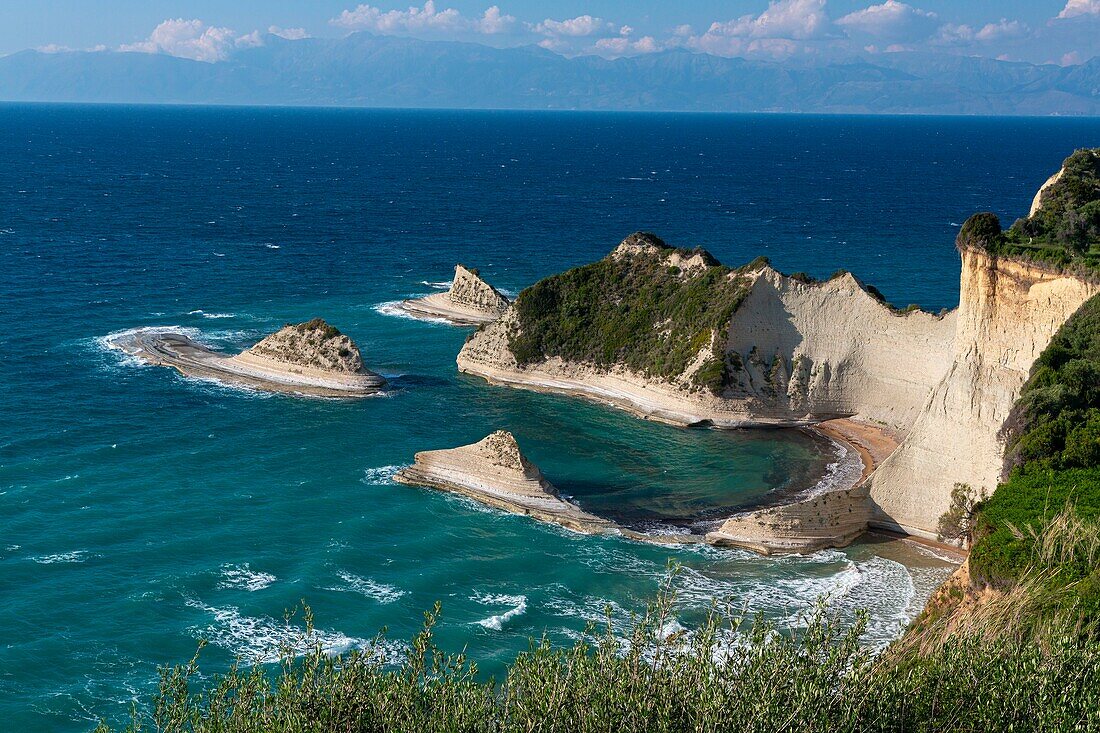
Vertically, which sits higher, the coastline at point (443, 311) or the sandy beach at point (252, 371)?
the coastline at point (443, 311)

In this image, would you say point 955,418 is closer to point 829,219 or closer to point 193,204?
point 829,219

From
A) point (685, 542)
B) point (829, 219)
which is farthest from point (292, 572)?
point (829, 219)

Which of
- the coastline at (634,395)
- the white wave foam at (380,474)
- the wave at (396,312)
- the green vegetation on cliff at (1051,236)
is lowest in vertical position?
the white wave foam at (380,474)

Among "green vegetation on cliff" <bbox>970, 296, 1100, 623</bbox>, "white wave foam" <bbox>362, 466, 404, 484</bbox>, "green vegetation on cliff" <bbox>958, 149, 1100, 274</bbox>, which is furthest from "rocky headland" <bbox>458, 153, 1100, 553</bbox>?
"white wave foam" <bbox>362, 466, 404, 484</bbox>

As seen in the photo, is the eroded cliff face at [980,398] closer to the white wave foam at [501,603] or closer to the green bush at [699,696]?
the white wave foam at [501,603]

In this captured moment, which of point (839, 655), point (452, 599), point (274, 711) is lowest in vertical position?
point (452, 599)

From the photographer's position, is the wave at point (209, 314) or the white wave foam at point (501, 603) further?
the wave at point (209, 314)

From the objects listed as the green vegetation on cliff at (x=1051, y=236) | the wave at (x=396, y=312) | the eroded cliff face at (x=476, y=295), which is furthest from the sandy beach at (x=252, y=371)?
the green vegetation on cliff at (x=1051, y=236)
